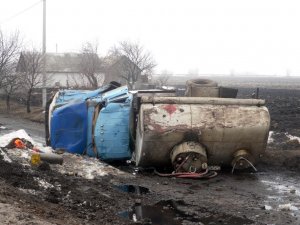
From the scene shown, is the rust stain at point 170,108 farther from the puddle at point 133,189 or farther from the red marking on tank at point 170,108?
the puddle at point 133,189

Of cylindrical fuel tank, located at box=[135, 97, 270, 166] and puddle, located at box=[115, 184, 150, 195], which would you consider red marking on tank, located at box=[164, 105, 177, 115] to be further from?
puddle, located at box=[115, 184, 150, 195]

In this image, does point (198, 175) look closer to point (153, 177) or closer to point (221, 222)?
point (153, 177)

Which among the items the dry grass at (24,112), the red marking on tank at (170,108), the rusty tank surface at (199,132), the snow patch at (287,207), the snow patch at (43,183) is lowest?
the dry grass at (24,112)

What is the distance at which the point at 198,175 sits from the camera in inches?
395

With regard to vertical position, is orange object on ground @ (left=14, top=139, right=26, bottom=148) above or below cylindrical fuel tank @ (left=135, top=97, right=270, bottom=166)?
below

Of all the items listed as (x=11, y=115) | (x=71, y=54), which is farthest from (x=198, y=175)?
(x=71, y=54)

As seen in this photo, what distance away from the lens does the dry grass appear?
27.1 meters

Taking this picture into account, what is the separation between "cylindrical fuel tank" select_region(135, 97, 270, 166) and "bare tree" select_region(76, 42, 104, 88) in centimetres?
2213

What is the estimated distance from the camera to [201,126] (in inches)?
408

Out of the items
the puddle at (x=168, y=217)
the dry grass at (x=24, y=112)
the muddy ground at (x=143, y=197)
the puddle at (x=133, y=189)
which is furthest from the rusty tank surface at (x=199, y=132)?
the dry grass at (x=24, y=112)

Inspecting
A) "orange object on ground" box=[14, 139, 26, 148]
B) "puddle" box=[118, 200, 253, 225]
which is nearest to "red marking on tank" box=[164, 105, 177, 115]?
"puddle" box=[118, 200, 253, 225]

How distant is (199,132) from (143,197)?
2.60 metres

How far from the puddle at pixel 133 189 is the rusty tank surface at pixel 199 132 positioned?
4.48 feet

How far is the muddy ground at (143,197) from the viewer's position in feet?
21.1
